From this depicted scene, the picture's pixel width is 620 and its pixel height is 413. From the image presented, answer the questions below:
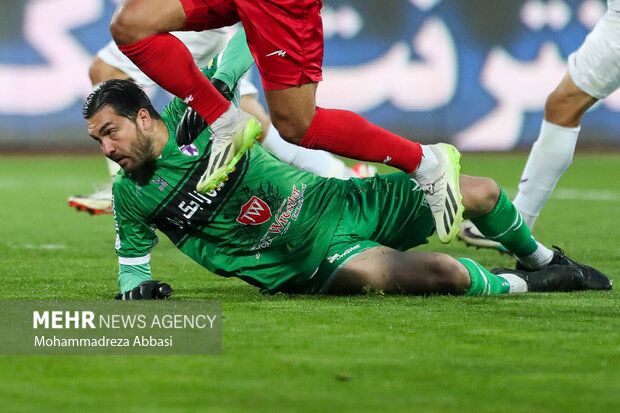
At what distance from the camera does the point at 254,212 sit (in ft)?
12.0

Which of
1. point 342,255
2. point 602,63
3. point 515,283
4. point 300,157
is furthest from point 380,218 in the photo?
point 300,157

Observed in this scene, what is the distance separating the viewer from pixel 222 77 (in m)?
3.79

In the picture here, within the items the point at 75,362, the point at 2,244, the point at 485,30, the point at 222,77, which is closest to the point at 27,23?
the point at 485,30

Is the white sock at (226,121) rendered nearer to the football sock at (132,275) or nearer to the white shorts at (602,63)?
the football sock at (132,275)

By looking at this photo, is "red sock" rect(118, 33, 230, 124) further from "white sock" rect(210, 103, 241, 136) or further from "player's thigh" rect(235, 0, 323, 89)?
"player's thigh" rect(235, 0, 323, 89)

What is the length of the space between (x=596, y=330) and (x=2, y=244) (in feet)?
11.5

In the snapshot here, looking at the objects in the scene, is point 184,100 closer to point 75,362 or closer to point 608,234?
point 75,362

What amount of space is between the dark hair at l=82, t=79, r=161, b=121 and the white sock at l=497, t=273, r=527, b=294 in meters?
1.35

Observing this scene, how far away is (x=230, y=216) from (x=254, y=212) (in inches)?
3.2

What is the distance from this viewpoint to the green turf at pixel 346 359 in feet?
7.30

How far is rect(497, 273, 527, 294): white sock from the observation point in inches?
151

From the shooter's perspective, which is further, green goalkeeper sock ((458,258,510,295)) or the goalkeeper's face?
green goalkeeper sock ((458,258,510,295))

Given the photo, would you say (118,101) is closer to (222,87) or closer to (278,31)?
(222,87)

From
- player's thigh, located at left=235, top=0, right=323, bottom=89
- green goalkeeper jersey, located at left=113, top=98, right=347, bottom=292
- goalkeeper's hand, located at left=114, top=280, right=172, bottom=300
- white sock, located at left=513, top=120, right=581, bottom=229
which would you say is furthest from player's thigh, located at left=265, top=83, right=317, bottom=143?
white sock, located at left=513, top=120, right=581, bottom=229
